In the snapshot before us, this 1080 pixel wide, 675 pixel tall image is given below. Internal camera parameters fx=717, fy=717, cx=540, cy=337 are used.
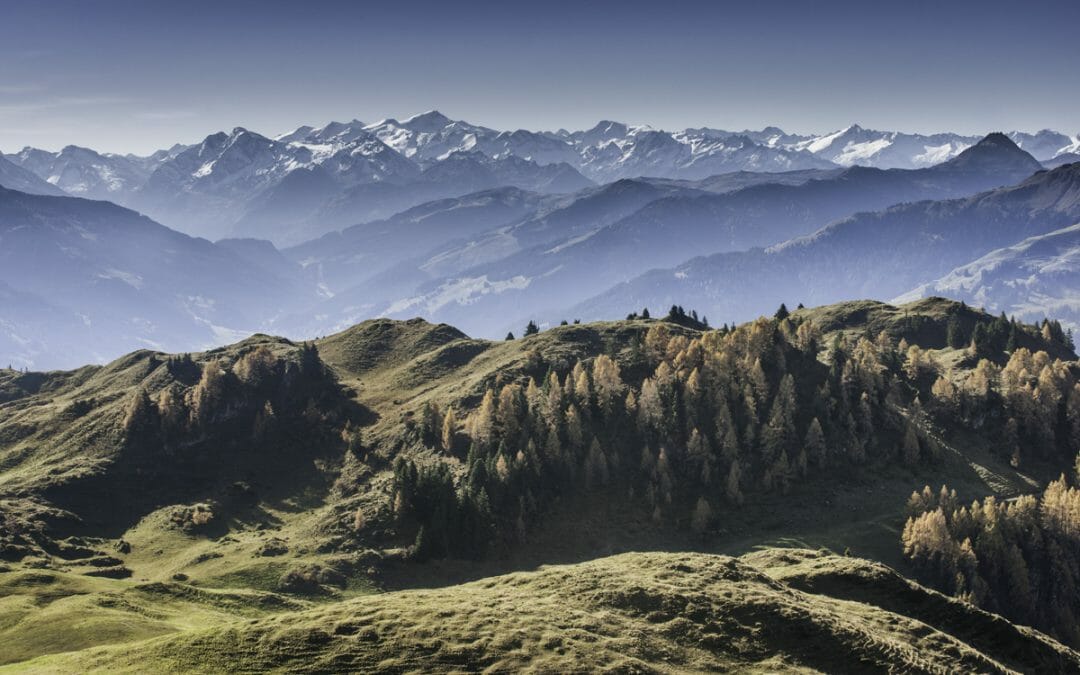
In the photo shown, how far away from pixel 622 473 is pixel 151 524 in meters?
104

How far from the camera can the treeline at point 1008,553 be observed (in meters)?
138

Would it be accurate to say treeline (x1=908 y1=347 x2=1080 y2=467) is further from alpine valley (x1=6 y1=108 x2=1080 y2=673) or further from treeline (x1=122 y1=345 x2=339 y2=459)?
treeline (x1=122 y1=345 x2=339 y2=459)

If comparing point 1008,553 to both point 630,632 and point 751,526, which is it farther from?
point 630,632

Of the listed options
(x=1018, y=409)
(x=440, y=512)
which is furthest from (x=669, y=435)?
(x=1018, y=409)

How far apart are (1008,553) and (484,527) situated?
4083 inches

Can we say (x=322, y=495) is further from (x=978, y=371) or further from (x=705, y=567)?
(x=978, y=371)

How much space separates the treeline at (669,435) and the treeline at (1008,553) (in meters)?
26.7

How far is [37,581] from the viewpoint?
10969cm

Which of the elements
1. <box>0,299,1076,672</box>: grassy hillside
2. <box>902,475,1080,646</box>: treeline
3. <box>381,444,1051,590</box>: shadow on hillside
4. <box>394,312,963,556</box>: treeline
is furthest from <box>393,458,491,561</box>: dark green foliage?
<box>902,475,1080,646</box>: treeline

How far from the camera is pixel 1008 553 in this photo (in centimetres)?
Answer: 14100

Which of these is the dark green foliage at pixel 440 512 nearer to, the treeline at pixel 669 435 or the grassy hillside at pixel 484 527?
the treeline at pixel 669 435

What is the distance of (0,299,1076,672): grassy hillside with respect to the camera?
75.4 meters

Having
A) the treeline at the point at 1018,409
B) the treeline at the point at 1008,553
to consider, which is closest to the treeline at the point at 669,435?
the treeline at the point at 1018,409

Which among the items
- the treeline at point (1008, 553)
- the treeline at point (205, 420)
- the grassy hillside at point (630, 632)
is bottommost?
the treeline at point (1008, 553)
